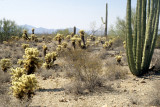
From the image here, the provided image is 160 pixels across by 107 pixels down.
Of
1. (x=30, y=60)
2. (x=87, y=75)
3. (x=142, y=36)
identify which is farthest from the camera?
(x=142, y=36)

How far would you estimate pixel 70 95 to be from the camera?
6.00 m

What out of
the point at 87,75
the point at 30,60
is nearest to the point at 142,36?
the point at 87,75

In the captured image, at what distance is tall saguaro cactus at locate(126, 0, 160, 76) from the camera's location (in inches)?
301

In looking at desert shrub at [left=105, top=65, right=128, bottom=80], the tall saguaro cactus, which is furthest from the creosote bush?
the tall saguaro cactus

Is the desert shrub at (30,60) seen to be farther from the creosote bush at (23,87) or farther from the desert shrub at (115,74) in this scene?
the desert shrub at (115,74)

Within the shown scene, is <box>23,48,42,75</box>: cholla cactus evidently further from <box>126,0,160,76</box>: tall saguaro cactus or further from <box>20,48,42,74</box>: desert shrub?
<box>126,0,160,76</box>: tall saguaro cactus

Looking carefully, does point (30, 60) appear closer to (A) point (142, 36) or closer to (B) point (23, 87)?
(B) point (23, 87)

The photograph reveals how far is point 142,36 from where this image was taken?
803cm

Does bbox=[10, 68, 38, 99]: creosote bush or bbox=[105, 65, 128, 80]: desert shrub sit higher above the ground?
bbox=[10, 68, 38, 99]: creosote bush

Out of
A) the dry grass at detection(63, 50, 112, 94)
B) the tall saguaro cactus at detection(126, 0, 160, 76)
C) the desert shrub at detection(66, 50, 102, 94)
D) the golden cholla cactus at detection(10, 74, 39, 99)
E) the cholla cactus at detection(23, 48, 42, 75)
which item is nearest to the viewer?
the golden cholla cactus at detection(10, 74, 39, 99)

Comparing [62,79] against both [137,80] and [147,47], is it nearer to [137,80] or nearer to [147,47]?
[137,80]

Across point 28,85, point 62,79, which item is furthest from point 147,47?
point 28,85

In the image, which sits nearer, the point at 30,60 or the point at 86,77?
the point at 30,60

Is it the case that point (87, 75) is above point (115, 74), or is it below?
above
